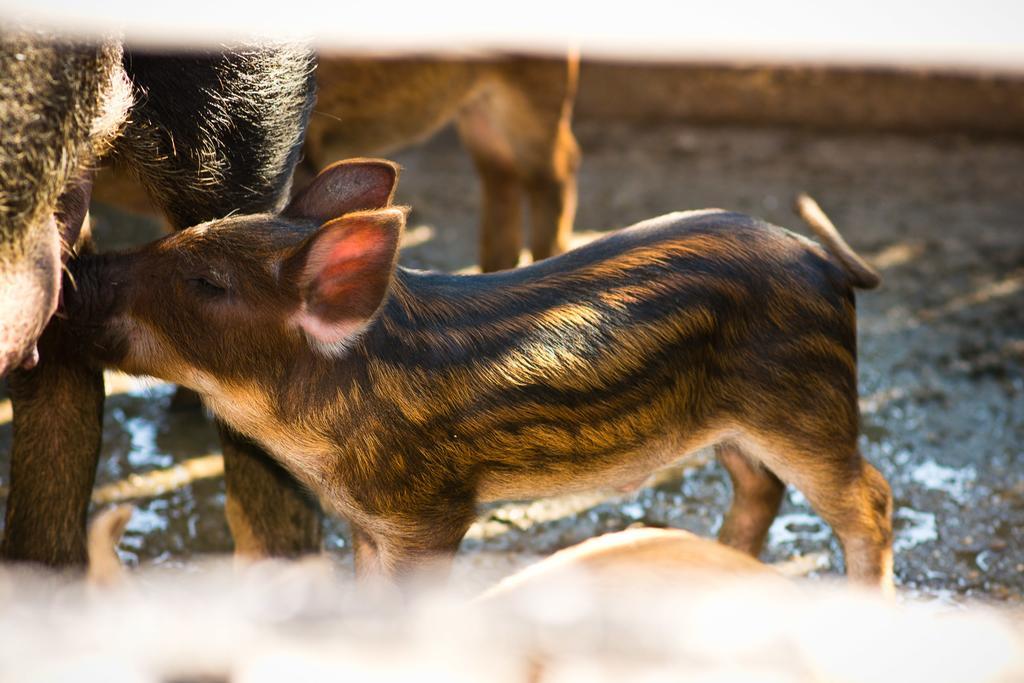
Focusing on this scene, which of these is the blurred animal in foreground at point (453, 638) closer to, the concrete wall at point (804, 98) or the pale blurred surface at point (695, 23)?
the pale blurred surface at point (695, 23)

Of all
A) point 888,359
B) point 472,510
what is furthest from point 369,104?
point 472,510

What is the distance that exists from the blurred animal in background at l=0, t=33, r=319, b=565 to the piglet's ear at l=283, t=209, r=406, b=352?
26 centimetres

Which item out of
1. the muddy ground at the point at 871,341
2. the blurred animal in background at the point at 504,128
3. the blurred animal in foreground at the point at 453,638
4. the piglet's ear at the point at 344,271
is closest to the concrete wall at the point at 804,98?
the muddy ground at the point at 871,341

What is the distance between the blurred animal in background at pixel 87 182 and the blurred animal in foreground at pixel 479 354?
109 mm

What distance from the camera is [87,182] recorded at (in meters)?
2.08

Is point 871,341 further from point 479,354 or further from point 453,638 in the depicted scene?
point 453,638

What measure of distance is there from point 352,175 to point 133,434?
1402 mm

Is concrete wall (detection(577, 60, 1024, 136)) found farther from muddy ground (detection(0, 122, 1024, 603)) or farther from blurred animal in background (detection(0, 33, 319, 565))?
blurred animal in background (detection(0, 33, 319, 565))

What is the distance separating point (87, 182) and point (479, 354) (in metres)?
0.65

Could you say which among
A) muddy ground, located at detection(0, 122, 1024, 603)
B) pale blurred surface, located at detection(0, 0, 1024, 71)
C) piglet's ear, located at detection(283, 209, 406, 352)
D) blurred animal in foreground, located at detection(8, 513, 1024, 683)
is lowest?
muddy ground, located at detection(0, 122, 1024, 603)

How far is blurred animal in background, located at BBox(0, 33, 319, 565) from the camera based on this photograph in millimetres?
1679

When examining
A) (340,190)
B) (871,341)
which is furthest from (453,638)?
(871,341)

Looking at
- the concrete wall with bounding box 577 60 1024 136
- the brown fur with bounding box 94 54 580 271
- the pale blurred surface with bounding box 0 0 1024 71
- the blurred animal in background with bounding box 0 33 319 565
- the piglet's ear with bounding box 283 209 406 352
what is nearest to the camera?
the pale blurred surface with bounding box 0 0 1024 71

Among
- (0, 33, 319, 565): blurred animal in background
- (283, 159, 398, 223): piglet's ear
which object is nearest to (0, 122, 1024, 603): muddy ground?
(0, 33, 319, 565): blurred animal in background
